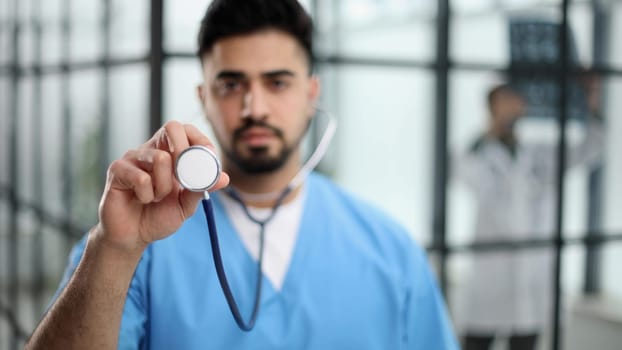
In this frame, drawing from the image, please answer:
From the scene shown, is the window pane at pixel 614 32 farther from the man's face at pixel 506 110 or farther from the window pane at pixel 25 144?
the window pane at pixel 25 144

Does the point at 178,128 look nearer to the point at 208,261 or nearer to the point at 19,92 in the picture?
the point at 208,261

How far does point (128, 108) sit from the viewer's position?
1637mm

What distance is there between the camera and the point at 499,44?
130 inches

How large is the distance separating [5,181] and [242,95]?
10.9 ft

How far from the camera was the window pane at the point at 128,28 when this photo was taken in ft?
4.85

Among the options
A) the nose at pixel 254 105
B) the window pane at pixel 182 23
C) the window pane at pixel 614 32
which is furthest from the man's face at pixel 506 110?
the nose at pixel 254 105

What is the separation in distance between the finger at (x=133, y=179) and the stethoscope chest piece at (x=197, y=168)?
0.04 metres

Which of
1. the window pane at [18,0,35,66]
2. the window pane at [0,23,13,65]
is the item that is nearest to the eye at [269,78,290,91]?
the window pane at [18,0,35,66]

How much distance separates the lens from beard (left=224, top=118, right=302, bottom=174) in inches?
36.4

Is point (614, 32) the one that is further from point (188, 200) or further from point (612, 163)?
point (188, 200)

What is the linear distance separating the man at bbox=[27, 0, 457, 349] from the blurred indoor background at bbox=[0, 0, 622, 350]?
11cm

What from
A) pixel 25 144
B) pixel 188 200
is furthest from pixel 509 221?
pixel 25 144

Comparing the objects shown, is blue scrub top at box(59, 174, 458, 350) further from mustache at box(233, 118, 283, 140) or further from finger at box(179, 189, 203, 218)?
finger at box(179, 189, 203, 218)

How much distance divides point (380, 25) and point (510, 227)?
6.46ft
